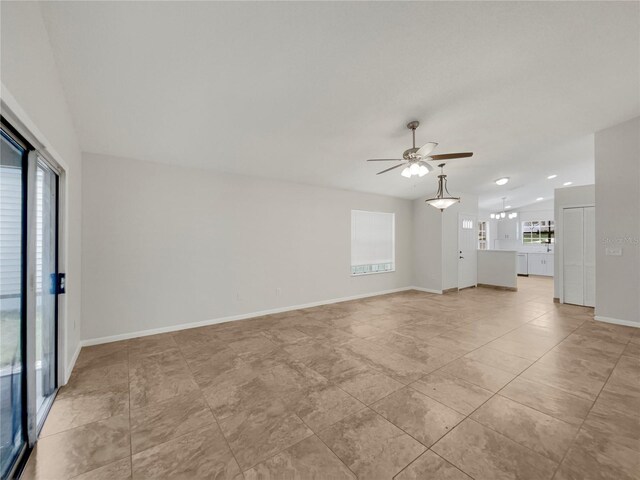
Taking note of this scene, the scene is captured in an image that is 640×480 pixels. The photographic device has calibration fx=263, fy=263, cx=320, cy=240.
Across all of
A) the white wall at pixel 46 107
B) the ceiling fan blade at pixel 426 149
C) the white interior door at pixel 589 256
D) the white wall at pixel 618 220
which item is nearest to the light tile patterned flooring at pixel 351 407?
the white wall at pixel 618 220

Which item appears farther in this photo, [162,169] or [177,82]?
[162,169]

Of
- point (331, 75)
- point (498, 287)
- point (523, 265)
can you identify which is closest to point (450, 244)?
point (498, 287)

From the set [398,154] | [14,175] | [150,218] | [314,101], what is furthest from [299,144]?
[14,175]

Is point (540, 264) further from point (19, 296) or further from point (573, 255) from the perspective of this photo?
point (19, 296)

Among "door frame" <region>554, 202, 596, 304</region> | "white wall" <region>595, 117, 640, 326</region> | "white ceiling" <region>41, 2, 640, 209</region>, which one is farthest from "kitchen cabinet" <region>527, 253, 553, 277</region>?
"white ceiling" <region>41, 2, 640, 209</region>

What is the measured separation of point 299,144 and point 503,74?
8.54ft

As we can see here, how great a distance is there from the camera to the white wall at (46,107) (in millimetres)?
1375

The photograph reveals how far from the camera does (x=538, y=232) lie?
427 inches

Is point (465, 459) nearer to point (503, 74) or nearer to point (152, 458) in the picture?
point (152, 458)

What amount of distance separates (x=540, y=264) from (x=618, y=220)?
23.3 feet

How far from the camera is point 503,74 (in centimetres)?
289

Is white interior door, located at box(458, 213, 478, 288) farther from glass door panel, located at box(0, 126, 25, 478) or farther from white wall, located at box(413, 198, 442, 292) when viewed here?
glass door panel, located at box(0, 126, 25, 478)

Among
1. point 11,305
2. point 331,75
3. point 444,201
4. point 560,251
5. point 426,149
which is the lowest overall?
point 11,305

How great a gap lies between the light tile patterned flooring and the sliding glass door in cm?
20
